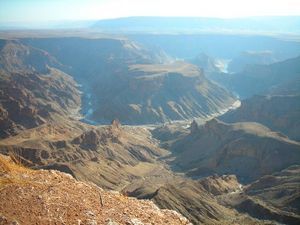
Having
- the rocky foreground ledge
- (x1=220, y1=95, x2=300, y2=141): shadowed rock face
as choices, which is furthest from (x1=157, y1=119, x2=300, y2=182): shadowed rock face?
the rocky foreground ledge

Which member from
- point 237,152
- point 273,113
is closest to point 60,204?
point 237,152

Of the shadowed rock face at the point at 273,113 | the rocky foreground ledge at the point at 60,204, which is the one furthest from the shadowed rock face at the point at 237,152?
the rocky foreground ledge at the point at 60,204

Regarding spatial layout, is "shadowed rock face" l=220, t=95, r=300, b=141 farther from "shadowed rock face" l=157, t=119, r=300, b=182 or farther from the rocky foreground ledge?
the rocky foreground ledge

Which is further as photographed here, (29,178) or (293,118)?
(293,118)

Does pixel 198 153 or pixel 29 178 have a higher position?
pixel 29 178

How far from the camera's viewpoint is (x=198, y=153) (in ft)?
427

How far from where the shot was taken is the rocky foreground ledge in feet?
61.9

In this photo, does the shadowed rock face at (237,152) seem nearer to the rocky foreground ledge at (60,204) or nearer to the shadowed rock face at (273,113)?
the shadowed rock face at (273,113)

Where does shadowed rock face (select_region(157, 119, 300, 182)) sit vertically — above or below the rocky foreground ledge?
below

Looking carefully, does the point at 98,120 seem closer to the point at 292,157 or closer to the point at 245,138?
the point at 245,138

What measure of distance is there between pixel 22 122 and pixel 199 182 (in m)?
77.6

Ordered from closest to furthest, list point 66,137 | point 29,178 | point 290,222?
point 29,178 < point 290,222 < point 66,137

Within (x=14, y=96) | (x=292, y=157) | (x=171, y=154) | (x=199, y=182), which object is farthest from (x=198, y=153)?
(x=14, y=96)

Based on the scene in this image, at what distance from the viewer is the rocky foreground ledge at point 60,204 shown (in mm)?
18859
